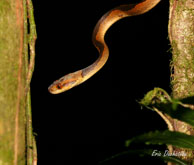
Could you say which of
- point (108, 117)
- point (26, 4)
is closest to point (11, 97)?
point (26, 4)

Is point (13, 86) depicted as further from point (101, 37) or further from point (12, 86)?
point (101, 37)

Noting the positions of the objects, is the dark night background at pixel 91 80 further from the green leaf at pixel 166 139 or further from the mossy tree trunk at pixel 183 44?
the green leaf at pixel 166 139

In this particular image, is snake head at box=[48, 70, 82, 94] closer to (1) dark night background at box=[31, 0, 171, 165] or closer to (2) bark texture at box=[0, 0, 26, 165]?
(1) dark night background at box=[31, 0, 171, 165]

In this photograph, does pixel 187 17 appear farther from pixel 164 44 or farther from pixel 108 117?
pixel 108 117

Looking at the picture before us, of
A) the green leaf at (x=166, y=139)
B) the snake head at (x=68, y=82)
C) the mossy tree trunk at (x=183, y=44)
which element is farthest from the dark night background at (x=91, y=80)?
the green leaf at (x=166, y=139)

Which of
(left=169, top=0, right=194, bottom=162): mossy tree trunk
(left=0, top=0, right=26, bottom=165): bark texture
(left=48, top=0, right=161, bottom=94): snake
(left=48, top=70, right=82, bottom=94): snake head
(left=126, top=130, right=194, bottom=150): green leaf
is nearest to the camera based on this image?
(left=126, top=130, right=194, bottom=150): green leaf

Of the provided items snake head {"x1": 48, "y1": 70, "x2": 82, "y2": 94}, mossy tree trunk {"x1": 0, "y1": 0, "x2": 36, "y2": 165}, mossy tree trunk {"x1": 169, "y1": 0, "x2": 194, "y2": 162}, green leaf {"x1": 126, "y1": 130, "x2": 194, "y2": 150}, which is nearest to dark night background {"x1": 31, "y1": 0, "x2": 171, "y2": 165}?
snake head {"x1": 48, "y1": 70, "x2": 82, "y2": 94}
